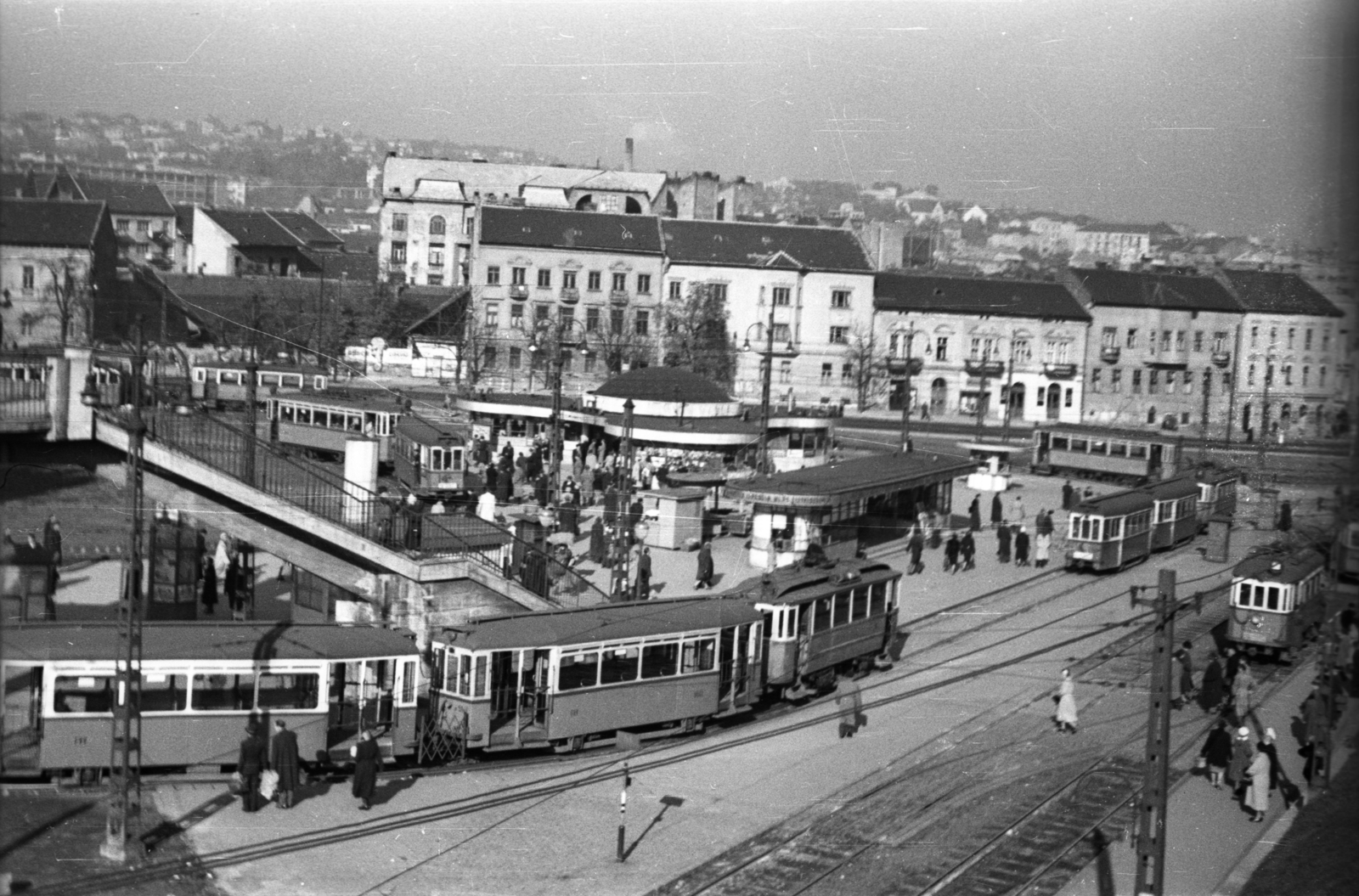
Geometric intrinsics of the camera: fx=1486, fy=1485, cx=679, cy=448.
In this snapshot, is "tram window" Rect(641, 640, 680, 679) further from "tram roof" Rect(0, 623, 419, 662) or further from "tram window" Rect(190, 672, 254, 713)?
"tram window" Rect(190, 672, 254, 713)

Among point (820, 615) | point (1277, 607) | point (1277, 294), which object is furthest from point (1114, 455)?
point (820, 615)

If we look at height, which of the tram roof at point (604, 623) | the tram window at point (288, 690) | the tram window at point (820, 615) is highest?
the tram roof at point (604, 623)

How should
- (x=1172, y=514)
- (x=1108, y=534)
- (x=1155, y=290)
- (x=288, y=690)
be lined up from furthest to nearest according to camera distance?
(x=1155, y=290) < (x=1172, y=514) < (x=1108, y=534) < (x=288, y=690)

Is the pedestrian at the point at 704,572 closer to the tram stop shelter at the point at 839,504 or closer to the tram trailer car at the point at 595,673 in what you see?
the tram stop shelter at the point at 839,504

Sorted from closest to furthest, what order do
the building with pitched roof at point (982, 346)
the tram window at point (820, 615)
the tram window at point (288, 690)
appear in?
the tram window at point (288, 690), the tram window at point (820, 615), the building with pitched roof at point (982, 346)

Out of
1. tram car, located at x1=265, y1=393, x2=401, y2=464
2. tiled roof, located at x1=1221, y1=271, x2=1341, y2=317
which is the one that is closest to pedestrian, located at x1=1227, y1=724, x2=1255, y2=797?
tiled roof, located at x1=1221, y1=271, x2=1341, y2=317

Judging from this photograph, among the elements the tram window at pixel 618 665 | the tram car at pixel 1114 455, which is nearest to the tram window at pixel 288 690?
the tram window at pixel 618 665

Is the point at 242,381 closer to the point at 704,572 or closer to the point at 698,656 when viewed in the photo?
the point at 704,572
